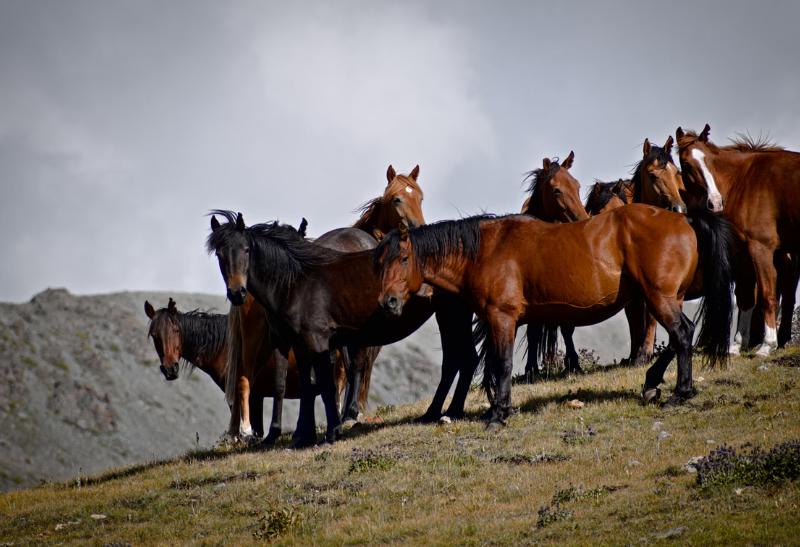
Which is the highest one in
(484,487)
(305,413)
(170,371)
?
(170,371)

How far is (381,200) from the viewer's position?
57.1 feet

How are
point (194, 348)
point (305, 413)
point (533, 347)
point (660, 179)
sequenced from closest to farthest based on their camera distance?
point (305, 413) → point (660, 179) → point (533, 347) → point (194, 348)

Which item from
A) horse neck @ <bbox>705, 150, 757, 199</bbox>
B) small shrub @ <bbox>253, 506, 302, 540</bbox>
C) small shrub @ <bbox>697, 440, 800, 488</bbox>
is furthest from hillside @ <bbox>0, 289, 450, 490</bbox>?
small shrub @ <bbox>697, 440, 800, 488</bbox>

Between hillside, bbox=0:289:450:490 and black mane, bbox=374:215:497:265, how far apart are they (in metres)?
41.3

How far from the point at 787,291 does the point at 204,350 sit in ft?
33.1

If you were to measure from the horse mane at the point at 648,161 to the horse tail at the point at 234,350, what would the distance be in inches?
267

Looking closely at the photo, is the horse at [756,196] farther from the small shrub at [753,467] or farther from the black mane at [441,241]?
the small shrub at [753,467]

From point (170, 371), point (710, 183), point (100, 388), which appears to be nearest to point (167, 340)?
point (170, 371)

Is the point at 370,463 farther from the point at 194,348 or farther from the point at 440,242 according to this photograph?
the point at 194,348

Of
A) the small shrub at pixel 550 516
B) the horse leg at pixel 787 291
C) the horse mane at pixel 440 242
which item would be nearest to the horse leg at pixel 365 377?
the horse mane at pixel 440 242

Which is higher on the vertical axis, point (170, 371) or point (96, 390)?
point (96, 390)

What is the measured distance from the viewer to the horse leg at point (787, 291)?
52.5ft

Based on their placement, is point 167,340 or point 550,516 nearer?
point 550,516

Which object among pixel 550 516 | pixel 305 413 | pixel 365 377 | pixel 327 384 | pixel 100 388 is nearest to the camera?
pixel 550 516
